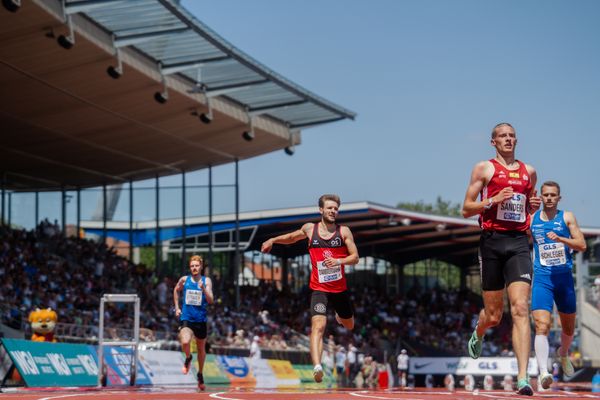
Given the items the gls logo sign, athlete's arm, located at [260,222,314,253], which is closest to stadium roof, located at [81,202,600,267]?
the gls logo sign

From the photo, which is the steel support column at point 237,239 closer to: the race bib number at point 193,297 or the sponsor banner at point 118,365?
the sponsor banner at point 118,365

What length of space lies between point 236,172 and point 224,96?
7.51 metres

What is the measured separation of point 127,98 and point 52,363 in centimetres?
1760

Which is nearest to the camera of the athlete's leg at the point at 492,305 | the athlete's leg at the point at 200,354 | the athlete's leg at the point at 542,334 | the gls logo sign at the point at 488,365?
the athlete's leg at the point at 492,305

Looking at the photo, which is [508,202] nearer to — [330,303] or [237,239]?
[330,303]

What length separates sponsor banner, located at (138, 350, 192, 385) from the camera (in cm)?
2469

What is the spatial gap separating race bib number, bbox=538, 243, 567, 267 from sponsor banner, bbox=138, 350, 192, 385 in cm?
1308

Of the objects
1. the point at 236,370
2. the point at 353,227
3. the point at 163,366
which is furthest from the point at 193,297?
the point at 353,227

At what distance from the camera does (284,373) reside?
1432 inches

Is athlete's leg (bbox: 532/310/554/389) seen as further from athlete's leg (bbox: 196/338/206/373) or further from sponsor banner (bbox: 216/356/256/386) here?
sponsor banner (bbox: 216/356/256/386)

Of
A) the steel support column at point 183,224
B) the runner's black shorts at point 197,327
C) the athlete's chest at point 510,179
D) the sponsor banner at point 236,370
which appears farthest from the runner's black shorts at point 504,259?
the steel support column at point 183,224

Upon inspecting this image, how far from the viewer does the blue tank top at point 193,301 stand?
18.6 m

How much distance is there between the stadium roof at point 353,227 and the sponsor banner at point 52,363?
27586 mm

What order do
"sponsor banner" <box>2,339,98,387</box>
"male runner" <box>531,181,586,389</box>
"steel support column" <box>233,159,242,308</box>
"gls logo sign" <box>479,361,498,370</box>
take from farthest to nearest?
"steel support column" <box>233,159,242,308</box> < "gls logo sign" <box>479,361,498,370</box> < "sponsor banner" <box>2,339,98,387</box> < "male runner" <box>531,181,586,389</box>
